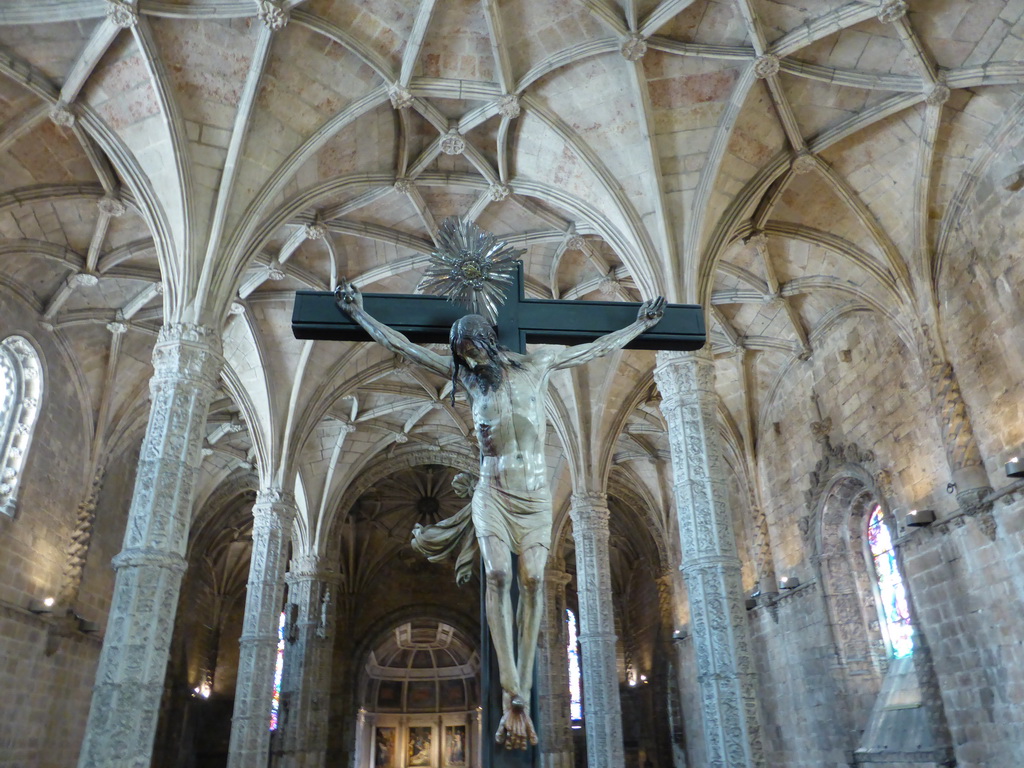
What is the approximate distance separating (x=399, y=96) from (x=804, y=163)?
6774mm

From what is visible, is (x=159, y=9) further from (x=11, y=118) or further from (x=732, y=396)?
(x=732, y=396)

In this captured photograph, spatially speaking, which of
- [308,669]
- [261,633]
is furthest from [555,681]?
[261,633]

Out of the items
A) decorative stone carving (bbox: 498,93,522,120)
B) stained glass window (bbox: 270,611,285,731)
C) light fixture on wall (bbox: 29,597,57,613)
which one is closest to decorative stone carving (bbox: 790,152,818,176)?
decorative stone carving (bbox: 498,93,522,120)

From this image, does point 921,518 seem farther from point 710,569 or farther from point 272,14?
point 272,14

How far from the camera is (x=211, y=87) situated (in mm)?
11961

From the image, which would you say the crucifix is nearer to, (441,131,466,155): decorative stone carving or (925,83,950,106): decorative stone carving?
(441,131,466,155): decorative stone carving

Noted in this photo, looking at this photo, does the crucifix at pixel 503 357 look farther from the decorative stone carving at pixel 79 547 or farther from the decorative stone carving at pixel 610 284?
the decorative stone carving at pixel 79 547

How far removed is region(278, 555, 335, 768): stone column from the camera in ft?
70.4

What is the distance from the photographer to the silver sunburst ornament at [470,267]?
3340 mm

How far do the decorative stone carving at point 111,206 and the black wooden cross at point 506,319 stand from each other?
12397 millimetres

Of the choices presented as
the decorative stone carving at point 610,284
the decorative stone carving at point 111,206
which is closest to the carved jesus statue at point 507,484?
the decorative stone carving at point 111,206

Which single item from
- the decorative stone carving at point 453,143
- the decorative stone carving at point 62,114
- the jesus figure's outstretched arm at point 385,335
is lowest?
the jesus figure's outstretched arm at point 385,335

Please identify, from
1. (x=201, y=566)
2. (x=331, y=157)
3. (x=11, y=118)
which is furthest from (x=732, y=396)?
(x=201, y=566)

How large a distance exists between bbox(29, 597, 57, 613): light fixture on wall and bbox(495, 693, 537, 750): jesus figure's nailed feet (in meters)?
16.9
